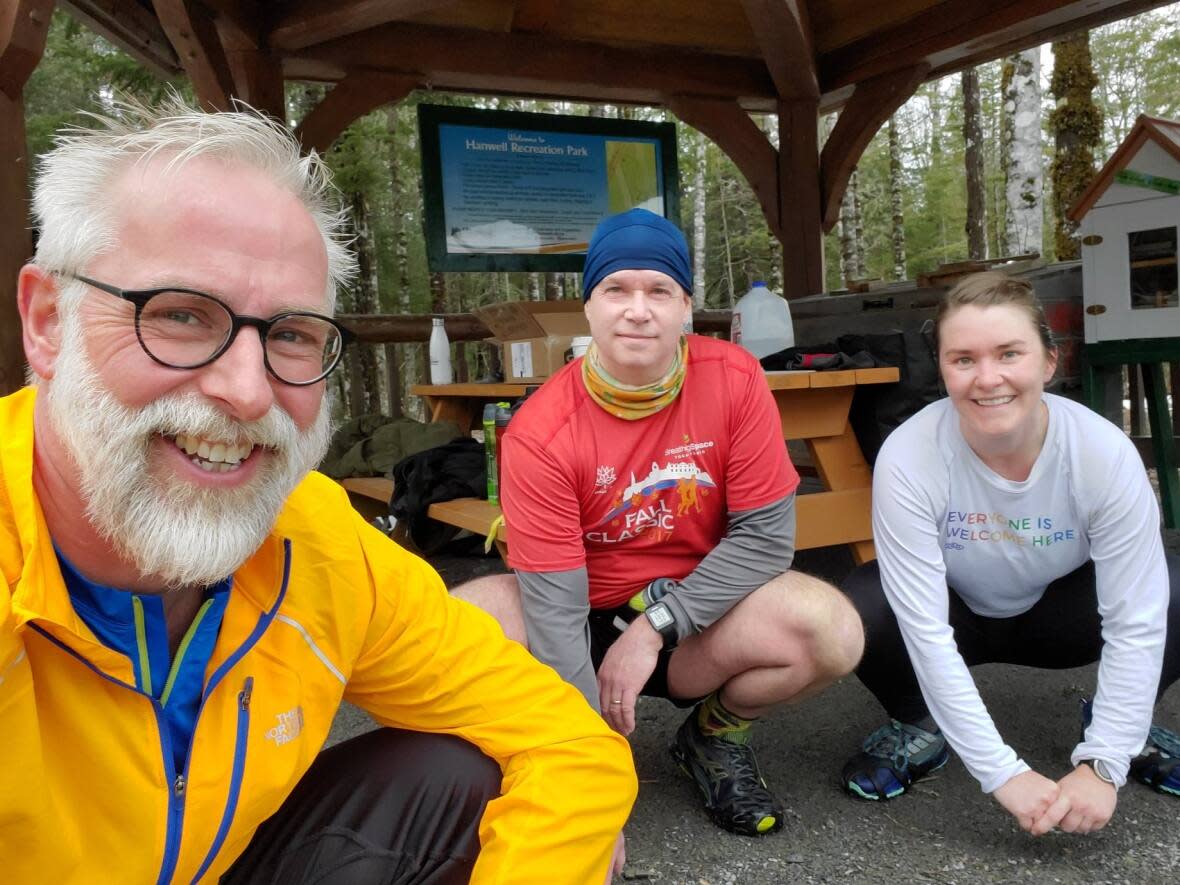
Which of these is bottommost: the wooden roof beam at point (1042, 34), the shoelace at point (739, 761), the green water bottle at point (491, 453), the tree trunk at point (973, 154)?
the shoelace at point (739, 761)

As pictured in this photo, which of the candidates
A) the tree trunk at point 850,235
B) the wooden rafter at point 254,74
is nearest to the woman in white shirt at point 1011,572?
the wooden rafter at point 254,74

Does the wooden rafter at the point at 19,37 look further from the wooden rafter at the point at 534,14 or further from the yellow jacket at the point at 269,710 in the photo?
the wooden rafter at the point at 534,14

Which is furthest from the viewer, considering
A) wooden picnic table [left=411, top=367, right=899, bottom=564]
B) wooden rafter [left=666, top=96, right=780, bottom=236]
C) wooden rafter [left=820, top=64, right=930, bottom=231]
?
wooden rafter [left=666, top=96, right=780, bottom=236]

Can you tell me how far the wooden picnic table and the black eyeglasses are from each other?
2.25 meters

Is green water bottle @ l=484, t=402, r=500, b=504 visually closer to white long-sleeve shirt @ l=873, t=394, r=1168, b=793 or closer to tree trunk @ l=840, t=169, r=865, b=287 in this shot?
white long-sleeve shirt @ l=873, t=394, r=1168, b=793

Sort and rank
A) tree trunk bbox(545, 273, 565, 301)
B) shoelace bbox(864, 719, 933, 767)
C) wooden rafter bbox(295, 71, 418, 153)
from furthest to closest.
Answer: tree trunk bbox(545, 273, 565, 301) < wooden rafter bbox(295, 71, 418, 153) < shoelace bbox(864, 719, 933, 767)

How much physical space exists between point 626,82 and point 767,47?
37.9 inches

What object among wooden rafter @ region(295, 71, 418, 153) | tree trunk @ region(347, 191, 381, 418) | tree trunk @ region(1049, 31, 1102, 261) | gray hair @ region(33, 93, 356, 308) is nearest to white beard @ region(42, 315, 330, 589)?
gray hair @ region(33, 93, 356, 308)

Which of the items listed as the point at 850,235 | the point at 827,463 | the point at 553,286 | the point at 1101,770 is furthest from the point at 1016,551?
the point at 553,286

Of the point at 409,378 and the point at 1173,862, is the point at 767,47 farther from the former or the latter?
the point at 409,378

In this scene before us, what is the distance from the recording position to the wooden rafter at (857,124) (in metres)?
5.96

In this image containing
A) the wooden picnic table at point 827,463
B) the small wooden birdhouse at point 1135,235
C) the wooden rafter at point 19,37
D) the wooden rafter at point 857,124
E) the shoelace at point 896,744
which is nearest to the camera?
the shoelace at point 896,744

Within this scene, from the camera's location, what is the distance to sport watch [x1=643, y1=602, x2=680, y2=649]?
7.24 feet

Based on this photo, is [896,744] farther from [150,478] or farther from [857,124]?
[857,124]
